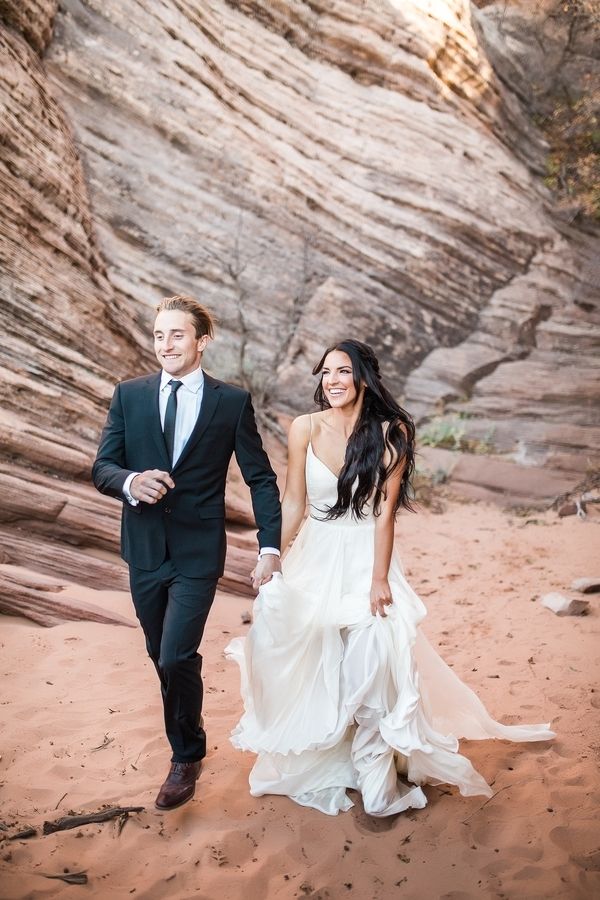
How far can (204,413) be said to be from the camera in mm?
3418

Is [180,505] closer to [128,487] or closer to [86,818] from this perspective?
[128,487]

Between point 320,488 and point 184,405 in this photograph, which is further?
point 320,488

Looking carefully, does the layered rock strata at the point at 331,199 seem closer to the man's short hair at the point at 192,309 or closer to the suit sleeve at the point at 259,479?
the man's short hair at the point at 192,309

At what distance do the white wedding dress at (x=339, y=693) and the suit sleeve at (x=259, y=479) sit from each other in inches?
9.6

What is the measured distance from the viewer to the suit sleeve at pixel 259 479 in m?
3.50

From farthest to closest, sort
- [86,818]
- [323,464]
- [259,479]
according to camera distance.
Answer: [323,464] → [259,479] → [86,818]

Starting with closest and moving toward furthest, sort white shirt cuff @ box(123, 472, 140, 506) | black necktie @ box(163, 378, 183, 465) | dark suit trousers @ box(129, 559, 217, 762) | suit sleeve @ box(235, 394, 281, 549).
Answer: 1. white shirt cuff @ box(123, 472, 140, 506)
2. dark suit trousers @ box(129, 559, 217, 762)
3. black necktie @ box(163, 378, 183, 465)
4. suit sleeve @ box(235, 394, 281, 549)

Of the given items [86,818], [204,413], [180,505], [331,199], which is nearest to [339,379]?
[204,413]

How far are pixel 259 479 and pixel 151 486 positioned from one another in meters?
0.65

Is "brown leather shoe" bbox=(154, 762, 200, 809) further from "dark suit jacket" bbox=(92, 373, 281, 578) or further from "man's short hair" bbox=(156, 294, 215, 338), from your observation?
"man's short hair" bbox=(156, 294, 215, 338)

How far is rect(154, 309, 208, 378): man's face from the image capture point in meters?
3.41

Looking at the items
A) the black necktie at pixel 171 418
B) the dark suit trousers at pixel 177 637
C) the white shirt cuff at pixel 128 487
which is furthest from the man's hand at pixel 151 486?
the dark suit trousers at pixel 177 637

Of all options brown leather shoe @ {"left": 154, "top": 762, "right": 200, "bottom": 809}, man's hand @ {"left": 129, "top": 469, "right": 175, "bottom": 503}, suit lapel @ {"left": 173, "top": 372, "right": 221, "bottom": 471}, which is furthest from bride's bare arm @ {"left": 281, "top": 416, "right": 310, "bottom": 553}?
brown leather shoe @ {"left": 154, "top": 762, "right": 200, "bottom": 809}

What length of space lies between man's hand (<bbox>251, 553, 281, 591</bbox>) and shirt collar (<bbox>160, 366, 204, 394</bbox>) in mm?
885
